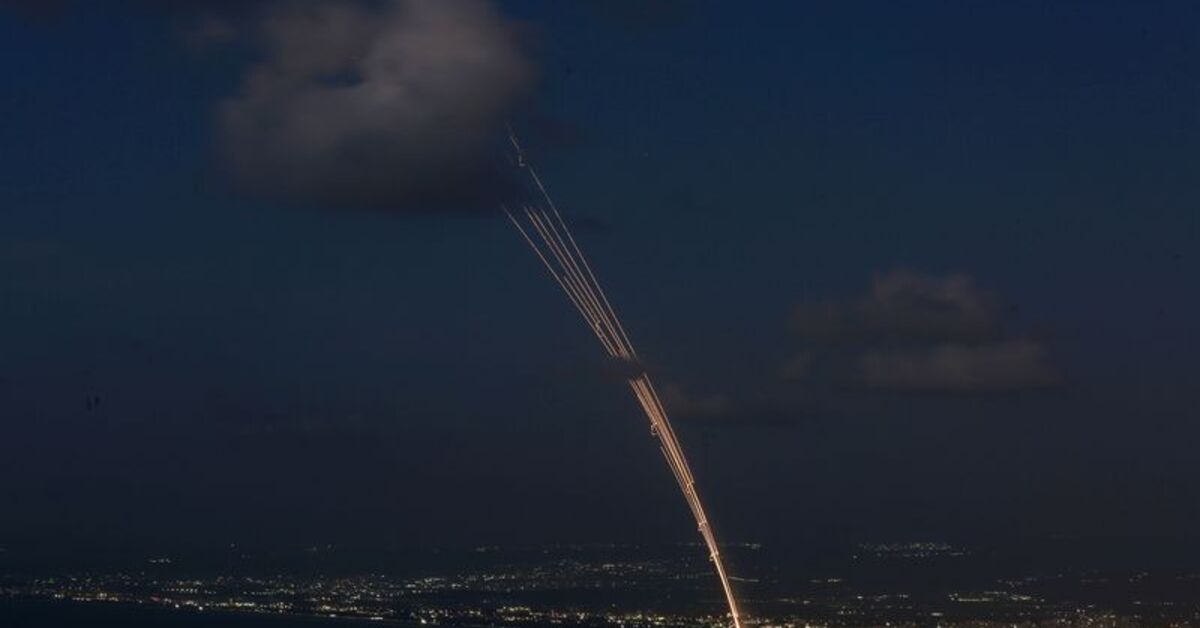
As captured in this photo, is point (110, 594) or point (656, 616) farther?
point (110, 594)

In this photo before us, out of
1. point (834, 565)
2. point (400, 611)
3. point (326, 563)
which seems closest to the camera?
point (400, 611)

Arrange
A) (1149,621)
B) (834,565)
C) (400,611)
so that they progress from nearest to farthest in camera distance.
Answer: (1149,621)
(400,611)
(834,565)

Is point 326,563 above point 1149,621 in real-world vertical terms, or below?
above

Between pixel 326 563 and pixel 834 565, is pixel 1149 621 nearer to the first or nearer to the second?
pixel 834 565

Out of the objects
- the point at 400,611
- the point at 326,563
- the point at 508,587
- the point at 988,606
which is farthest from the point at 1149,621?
the point at 326,563

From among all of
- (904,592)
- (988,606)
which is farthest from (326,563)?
(988,606)

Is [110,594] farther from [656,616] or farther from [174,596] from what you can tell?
[656,616]
